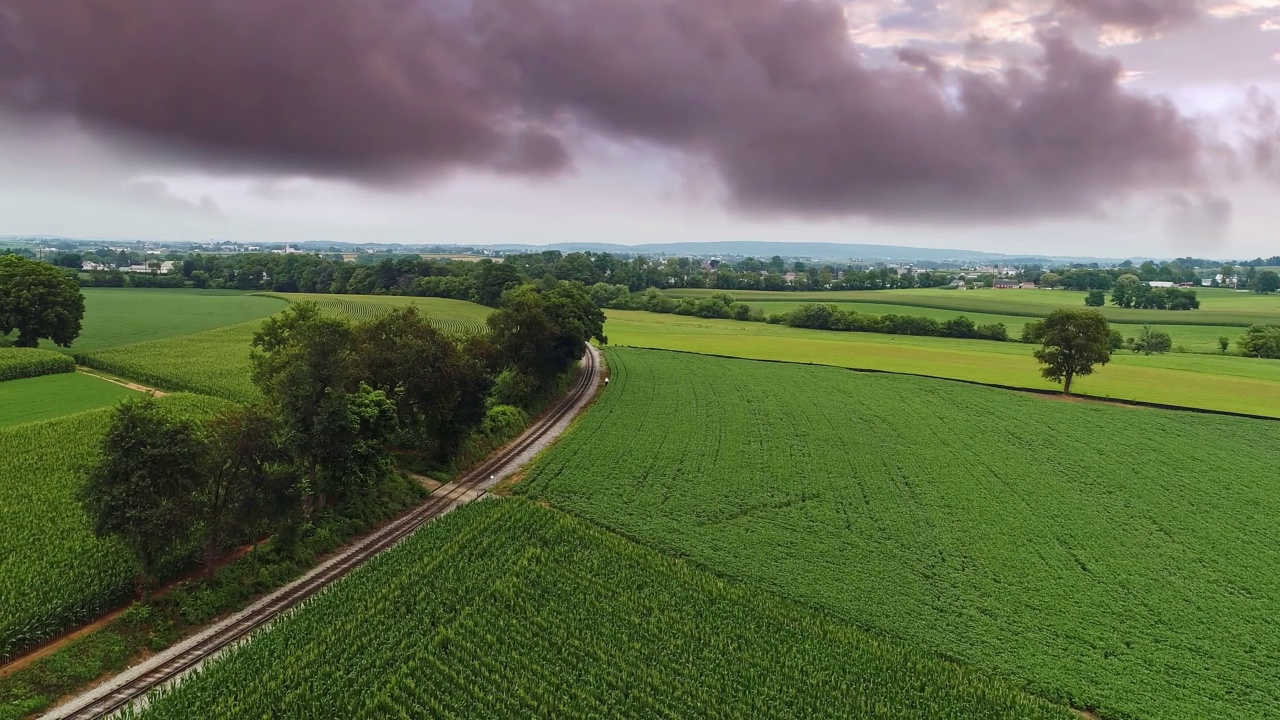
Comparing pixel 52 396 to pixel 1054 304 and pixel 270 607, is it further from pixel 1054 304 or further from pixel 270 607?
pixel 1054 304

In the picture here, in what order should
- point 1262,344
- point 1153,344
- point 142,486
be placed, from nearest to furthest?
point 142,486 → point 1262,344 → point 1153,344

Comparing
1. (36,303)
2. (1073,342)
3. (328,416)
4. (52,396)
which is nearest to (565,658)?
(328,416)

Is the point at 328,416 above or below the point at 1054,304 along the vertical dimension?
below

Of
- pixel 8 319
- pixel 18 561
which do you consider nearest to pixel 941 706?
pixel 18 561

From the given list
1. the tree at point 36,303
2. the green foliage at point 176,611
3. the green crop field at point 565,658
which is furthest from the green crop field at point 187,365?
the green crop field at point 565,658

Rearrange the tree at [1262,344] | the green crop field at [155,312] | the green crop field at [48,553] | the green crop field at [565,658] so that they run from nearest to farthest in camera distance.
Answer: the green crop field at [565,658] → the green crop field at [48,553] → the green crop field at [155,312] → the tree at [1262,344]

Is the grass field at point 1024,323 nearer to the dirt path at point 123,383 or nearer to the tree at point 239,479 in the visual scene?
the tree at point 239,479

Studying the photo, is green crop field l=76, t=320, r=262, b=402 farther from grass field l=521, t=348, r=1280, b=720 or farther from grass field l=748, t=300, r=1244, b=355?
grass field l=748, t=300, r=1244, b=355
